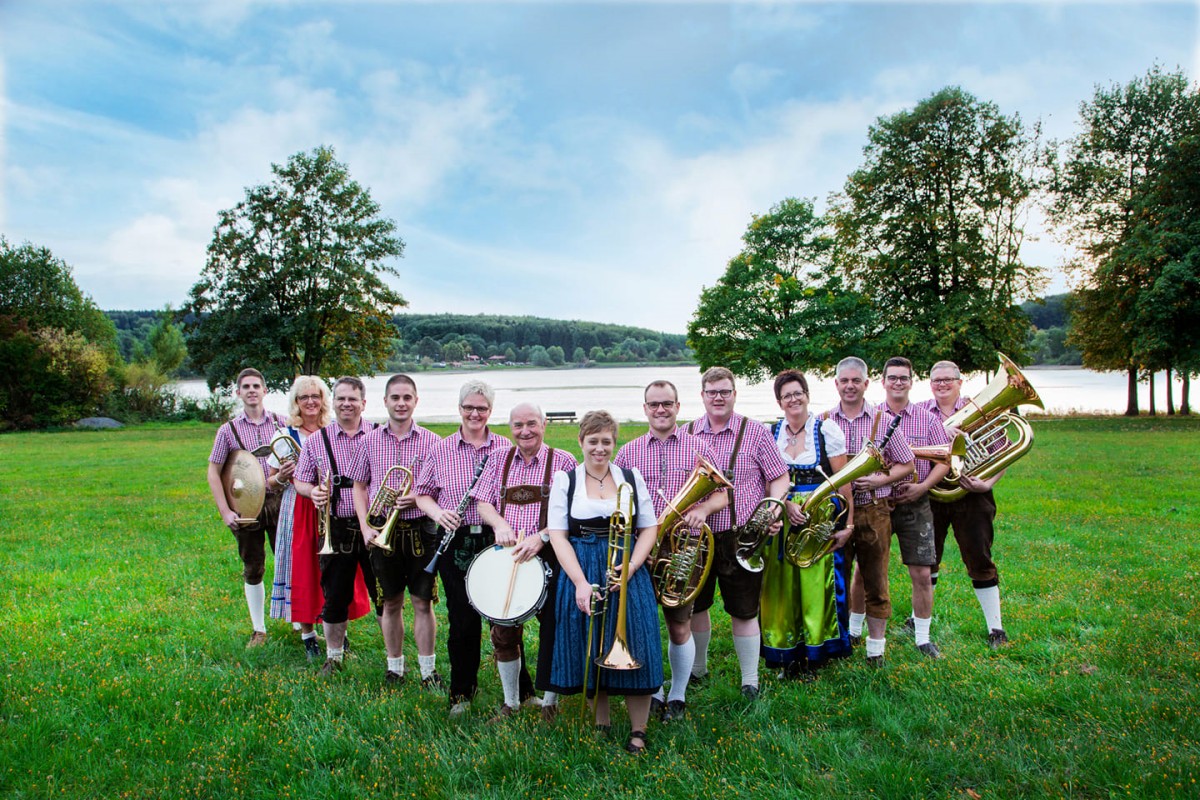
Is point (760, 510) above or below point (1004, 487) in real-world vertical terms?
above

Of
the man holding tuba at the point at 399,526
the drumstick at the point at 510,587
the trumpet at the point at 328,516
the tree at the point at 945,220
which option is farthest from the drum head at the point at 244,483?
the tree at the point at 945,220

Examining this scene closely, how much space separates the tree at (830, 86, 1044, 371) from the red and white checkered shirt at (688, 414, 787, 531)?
24.7 metres

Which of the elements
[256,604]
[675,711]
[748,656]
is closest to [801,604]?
[748,656]

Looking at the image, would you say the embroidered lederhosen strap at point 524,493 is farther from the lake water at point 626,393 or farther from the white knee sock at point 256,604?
the white knee sock at point 256,604

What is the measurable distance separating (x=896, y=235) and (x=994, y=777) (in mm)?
28880

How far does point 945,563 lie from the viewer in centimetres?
870

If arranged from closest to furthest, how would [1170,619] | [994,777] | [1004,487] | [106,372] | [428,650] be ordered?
[994,777]
[428,650]
[1170,619]
[1004,487]
[106,372]

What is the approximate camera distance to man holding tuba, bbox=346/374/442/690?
5121mm

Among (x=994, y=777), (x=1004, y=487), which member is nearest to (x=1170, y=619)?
(x=994, y=777)

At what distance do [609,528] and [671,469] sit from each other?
2.55 feet

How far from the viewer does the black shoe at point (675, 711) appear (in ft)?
15.3

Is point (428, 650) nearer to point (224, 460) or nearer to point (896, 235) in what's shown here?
point (224, 460)

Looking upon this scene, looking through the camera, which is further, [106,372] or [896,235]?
[106,372]

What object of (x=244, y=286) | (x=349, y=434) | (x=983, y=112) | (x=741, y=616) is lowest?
(x=741, y=616)
